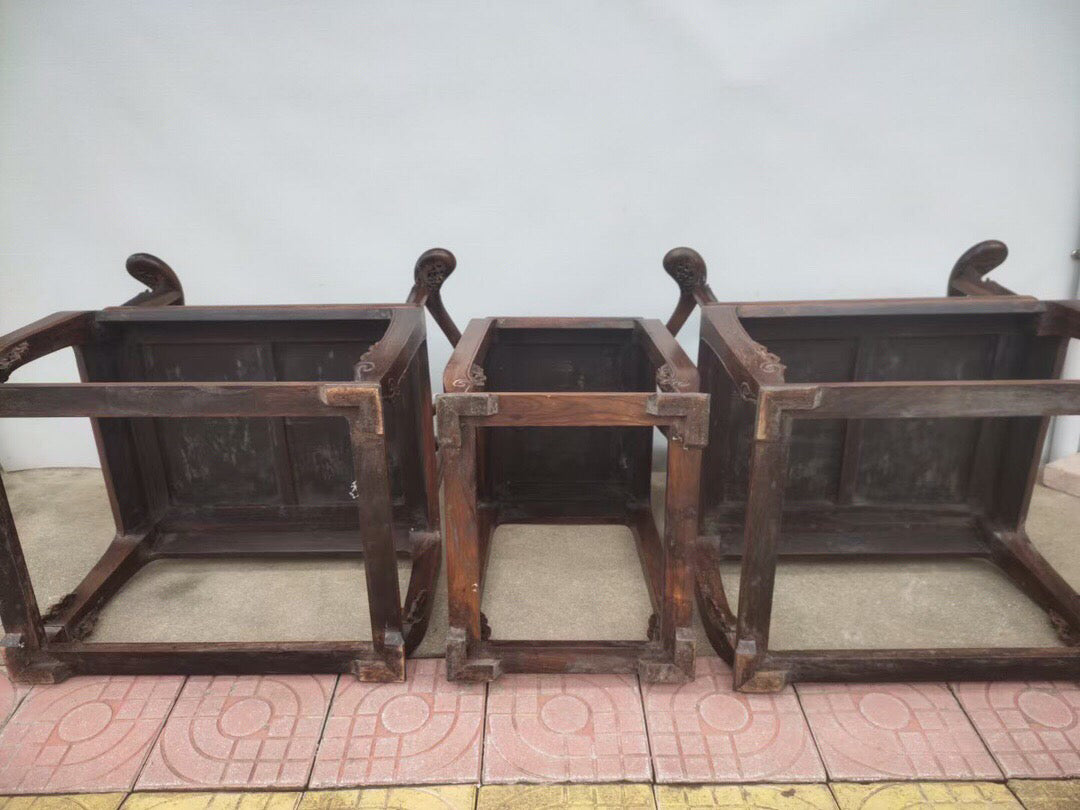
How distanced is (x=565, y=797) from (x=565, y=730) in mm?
199

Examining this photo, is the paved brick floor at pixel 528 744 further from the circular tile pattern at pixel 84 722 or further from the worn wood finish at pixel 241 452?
the worn wood finish at pixel 241 452

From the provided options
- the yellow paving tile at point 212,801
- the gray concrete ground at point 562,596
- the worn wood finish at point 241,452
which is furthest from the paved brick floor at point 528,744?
the gray concrete ground at point 562,596

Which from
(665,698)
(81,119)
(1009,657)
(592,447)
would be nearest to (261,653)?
(665,698)

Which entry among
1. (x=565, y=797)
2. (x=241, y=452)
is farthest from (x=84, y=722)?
(x=565, y=797)

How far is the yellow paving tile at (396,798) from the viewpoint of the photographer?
1682 mm

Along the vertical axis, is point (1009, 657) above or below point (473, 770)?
above

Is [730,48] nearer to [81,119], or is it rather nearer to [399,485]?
[399,485]

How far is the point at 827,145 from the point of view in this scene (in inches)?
114

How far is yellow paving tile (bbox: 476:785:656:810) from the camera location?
1674mm

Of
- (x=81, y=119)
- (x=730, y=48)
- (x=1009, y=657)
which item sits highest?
(x=730, y=48)

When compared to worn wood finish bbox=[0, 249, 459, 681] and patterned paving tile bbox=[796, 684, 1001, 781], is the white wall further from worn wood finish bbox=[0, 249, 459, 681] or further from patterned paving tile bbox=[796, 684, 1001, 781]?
patterned paving tile bbox=[796, 684, 1001, 781]

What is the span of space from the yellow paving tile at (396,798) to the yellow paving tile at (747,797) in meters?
0.46

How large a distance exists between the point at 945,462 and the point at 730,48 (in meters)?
1.74

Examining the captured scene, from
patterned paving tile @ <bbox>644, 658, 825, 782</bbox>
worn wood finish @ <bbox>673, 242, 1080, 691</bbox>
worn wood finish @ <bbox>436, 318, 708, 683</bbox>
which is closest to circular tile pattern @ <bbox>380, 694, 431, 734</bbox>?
worn wood finish @ <bbox>436, 318, 708, 683</bbox>
